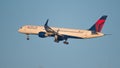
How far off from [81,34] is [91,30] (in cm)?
415

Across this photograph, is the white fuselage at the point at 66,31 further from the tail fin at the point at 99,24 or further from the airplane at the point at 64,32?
the tail fin at the point at 99,24

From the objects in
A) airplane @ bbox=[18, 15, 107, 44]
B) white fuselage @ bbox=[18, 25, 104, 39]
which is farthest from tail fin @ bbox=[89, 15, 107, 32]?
white fuselage @ bbox=[18, 25, 104, 39]

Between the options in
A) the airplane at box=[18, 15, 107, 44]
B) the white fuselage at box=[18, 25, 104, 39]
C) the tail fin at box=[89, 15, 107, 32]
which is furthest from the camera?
the tail fin at box=[89, 15, 107, 32]

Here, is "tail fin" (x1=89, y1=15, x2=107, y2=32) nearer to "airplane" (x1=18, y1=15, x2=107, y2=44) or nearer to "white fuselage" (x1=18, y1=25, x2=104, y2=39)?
"airplane" (x1=18, y1=15, x2=107, y2=44)

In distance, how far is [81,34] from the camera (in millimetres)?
129000

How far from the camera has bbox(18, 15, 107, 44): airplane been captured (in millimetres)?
124125

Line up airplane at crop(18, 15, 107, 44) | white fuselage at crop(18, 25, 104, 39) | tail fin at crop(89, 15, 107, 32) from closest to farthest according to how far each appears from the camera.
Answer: airplane at crop(18, 15, 107, 44)
white fuselage at crop(18, 25, 104, 39)
tail fin at crop(89, 15, 107, 32)

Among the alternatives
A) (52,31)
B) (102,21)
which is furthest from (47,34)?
(102,21)

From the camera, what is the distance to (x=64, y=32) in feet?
434

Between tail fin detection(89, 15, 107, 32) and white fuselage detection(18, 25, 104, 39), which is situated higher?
tail fin detection(89, 15, 107, 32)

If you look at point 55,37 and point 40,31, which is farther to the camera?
point 40,31

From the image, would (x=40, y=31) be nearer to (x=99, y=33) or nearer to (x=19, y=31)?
(x=19, y=31)

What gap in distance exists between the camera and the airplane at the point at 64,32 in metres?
124

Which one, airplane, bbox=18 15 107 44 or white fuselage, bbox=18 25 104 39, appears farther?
white fuselage, bbox=18 25 104 39
